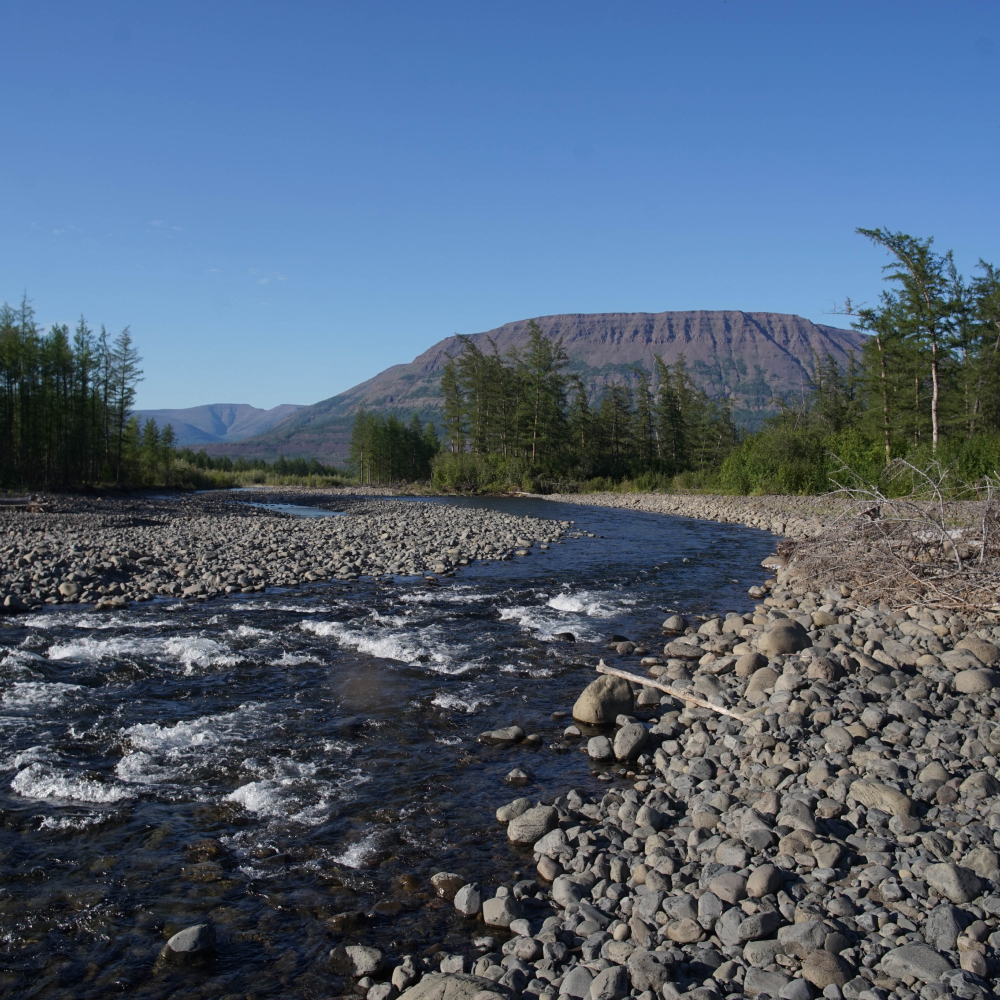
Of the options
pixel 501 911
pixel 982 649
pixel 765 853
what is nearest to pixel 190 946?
pixel 501 911

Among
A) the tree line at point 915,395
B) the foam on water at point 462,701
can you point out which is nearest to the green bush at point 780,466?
the tree line at point 915,395

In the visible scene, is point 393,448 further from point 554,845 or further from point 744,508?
point 554,845

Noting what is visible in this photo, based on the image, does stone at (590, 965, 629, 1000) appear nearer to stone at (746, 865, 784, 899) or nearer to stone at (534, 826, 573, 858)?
stone at (746, 865, 784, 899)

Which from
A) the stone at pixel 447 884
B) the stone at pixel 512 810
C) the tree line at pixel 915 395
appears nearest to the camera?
the stone at pixel 447 884

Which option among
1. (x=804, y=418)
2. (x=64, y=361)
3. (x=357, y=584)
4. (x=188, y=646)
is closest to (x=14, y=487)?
(x=64, y=361)

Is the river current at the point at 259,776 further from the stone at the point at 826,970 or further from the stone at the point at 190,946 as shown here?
the stone at the point at 826,970

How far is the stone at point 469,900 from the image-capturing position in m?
4.34

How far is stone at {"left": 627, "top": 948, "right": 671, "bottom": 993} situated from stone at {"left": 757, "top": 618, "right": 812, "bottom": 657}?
5536 mm

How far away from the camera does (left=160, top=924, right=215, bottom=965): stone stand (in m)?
3.91

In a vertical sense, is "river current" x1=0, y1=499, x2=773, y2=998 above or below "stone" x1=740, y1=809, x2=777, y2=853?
below

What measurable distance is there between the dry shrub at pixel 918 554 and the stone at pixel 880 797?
5.17m

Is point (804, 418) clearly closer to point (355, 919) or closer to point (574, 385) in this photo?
point (574, 385)

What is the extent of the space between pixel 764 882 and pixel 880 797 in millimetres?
1432

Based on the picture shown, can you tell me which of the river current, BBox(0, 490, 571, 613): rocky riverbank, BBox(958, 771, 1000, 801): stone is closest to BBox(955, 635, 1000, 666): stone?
BBox(958, 771, 1000, 801): stone
